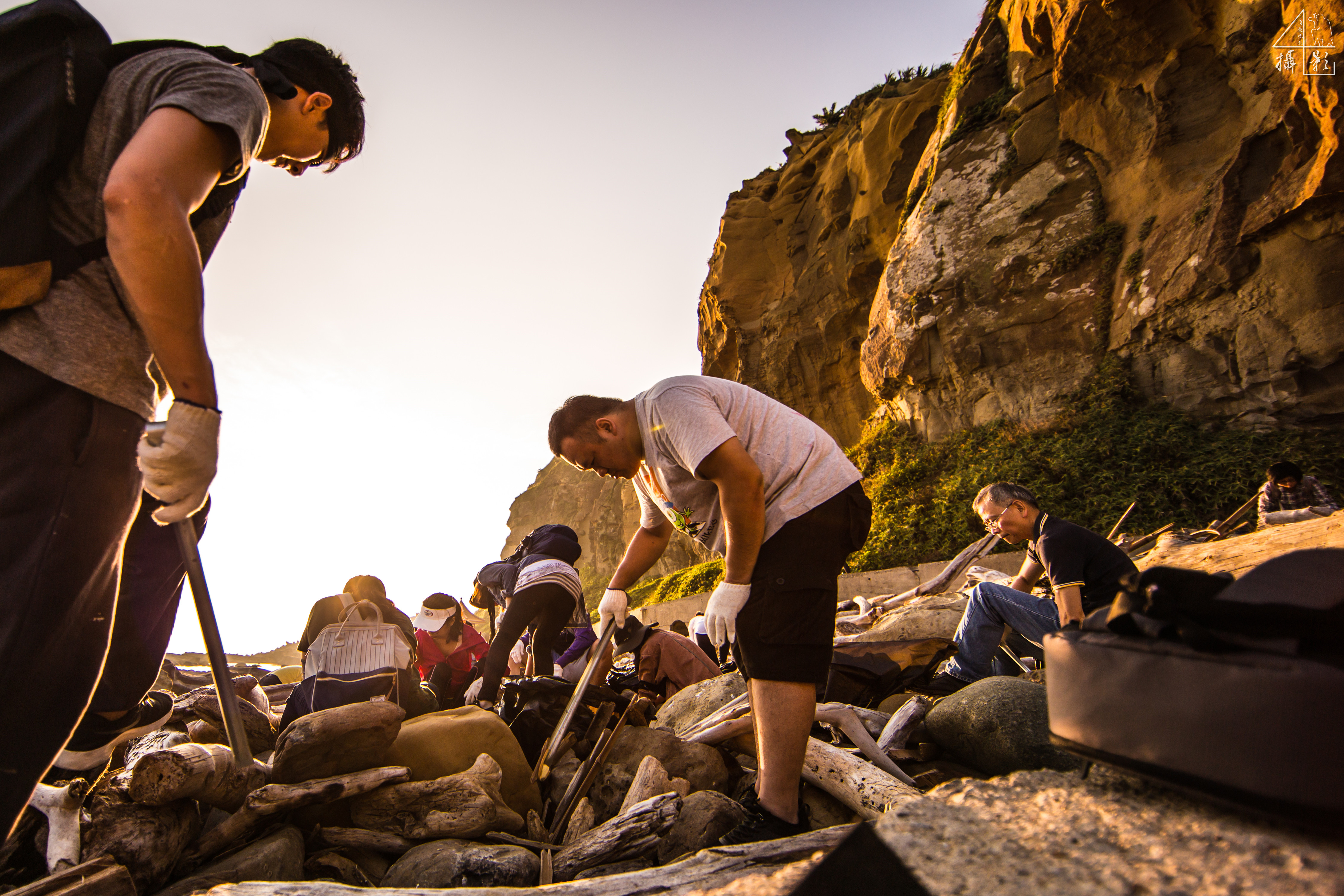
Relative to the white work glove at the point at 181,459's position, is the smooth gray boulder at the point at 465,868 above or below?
below

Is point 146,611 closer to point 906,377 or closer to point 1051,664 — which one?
point 1051,664

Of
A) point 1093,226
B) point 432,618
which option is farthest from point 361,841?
point 1093,226

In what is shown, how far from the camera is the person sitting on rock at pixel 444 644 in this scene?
18.4ft

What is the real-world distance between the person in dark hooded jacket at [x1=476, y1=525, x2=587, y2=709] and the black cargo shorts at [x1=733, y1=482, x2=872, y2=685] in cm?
240

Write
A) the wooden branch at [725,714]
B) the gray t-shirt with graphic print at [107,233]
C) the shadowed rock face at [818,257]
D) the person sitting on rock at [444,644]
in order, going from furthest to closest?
the shadowed rock face at [818,257], the person sitting on rock at [444,644], the wooden branch at [725,714], the gray t-shirt with graphic print at [107,233]

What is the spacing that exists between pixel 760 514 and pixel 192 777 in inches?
79.8

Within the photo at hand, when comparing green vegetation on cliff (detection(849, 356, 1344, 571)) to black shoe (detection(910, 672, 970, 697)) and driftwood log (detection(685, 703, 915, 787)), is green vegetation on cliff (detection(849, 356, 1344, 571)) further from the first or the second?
driftwood log (detection(685, 703, 915, 787))

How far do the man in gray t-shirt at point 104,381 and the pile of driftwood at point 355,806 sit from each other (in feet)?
3.29

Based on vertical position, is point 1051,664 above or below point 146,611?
below

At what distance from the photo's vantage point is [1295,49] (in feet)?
24.7

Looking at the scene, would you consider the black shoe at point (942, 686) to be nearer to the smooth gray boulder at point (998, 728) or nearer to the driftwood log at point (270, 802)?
the smooth gray boulder at point (998, 728)

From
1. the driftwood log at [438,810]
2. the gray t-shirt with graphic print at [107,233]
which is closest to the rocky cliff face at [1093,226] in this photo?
the driftwood log at [438,810]

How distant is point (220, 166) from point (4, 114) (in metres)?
0.32

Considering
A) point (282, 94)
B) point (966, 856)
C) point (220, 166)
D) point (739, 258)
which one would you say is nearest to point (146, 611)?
point (220, 166)
